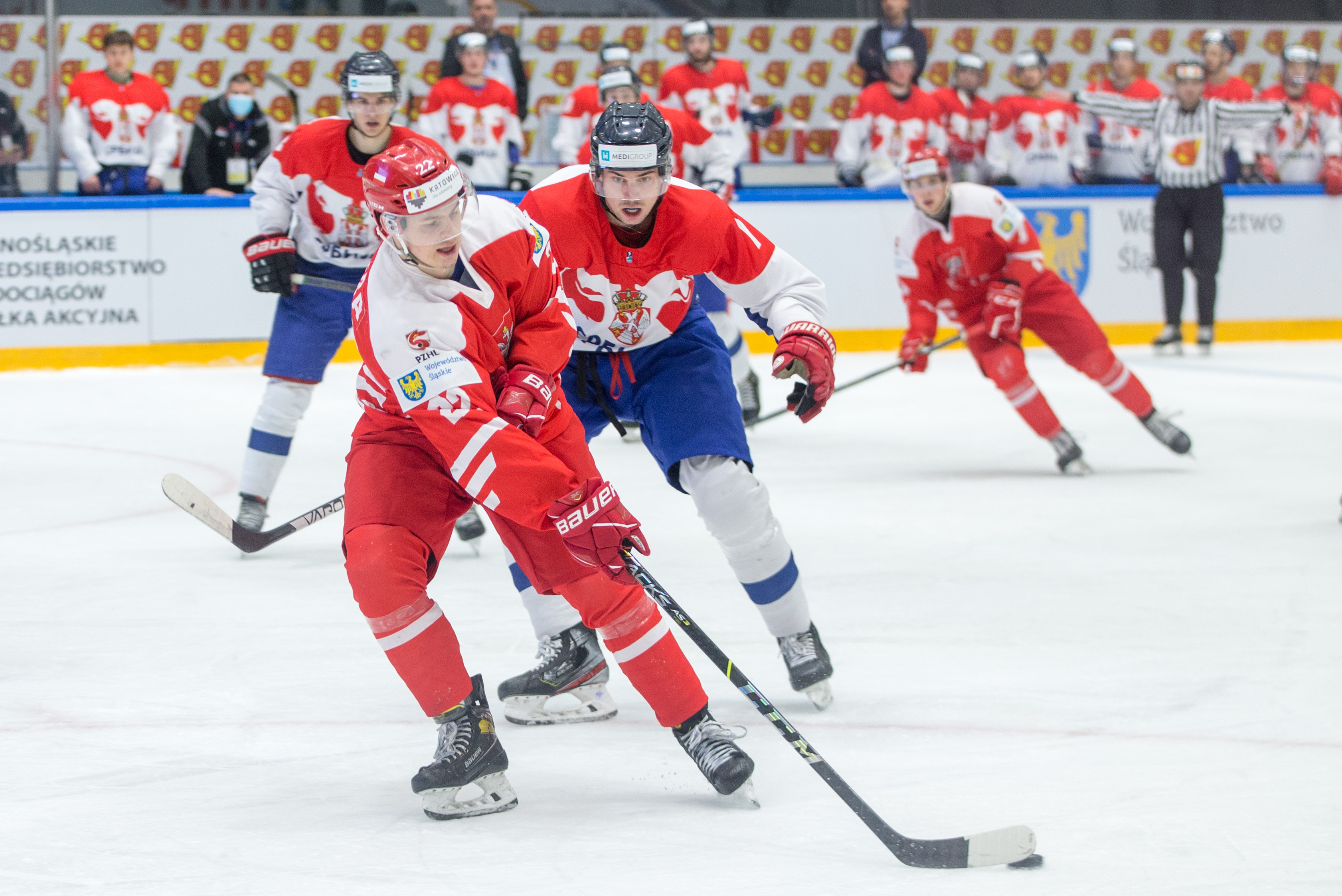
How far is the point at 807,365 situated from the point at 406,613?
2.66 feet

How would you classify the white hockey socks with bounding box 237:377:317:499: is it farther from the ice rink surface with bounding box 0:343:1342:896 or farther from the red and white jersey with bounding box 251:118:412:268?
the red and white jersey with bounding box 251:118:412:268

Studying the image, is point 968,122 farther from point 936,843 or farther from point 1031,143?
point 936,843

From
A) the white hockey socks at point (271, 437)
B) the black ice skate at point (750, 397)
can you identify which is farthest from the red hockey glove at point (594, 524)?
the black ice skate at point (750, 397)

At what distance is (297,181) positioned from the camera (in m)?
3.98

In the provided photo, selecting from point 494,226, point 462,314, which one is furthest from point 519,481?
point 494,226

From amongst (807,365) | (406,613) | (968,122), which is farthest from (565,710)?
(968,122)

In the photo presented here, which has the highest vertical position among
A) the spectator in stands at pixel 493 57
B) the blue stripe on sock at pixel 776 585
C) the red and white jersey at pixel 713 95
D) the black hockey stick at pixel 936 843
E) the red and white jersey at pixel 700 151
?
the spectator in stands at pixel 493 57

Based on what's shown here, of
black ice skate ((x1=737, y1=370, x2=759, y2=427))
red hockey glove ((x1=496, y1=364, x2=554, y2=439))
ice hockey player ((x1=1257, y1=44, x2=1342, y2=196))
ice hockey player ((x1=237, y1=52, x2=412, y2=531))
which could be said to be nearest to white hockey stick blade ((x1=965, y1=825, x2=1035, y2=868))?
red hockey glove ((x1=496, y1=364, x2=554, y2=439))

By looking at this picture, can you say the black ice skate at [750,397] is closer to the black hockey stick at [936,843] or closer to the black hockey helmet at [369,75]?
the black hockey helmet at [369,75]

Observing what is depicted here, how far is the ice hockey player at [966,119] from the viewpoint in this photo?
354 inches

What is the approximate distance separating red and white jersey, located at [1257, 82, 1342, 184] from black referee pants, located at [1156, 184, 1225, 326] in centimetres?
131

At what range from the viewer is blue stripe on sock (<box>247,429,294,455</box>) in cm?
410

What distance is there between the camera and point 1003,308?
203 inches

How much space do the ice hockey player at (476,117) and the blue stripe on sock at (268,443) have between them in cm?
424
